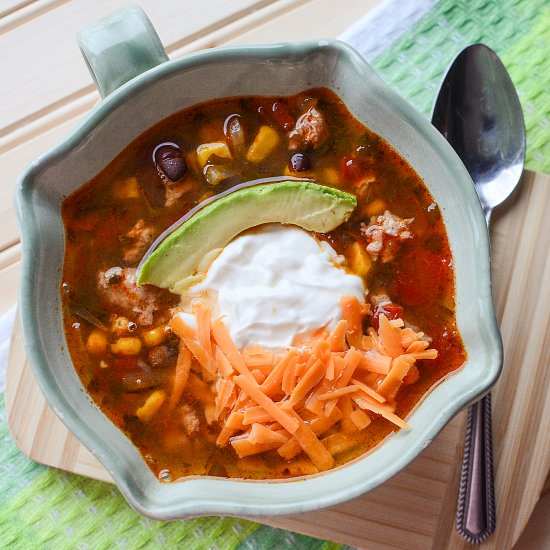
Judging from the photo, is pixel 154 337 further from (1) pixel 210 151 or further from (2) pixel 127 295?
(1) pixel 210 151

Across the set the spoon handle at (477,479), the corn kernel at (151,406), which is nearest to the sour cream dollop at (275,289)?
the corn kernel at (151,406)

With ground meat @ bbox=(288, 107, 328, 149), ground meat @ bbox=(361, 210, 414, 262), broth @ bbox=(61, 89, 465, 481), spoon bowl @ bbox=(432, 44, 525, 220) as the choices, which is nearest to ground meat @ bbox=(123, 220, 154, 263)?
broth @ bbox=(61, 89, 465, 481)

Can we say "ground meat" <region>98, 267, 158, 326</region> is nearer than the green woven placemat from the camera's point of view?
Yes

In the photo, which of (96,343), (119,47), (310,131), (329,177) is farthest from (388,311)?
(119,47)

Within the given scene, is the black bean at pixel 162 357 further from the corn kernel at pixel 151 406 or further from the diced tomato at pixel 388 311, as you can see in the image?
the diced tomato at pixel 388 311

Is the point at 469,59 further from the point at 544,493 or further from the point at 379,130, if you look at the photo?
the point at 544,493

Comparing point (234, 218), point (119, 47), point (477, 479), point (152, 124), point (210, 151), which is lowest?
point (477, 479)

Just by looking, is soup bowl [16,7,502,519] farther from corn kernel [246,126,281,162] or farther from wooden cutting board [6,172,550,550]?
wooden cutting board [6,172,550,550]
